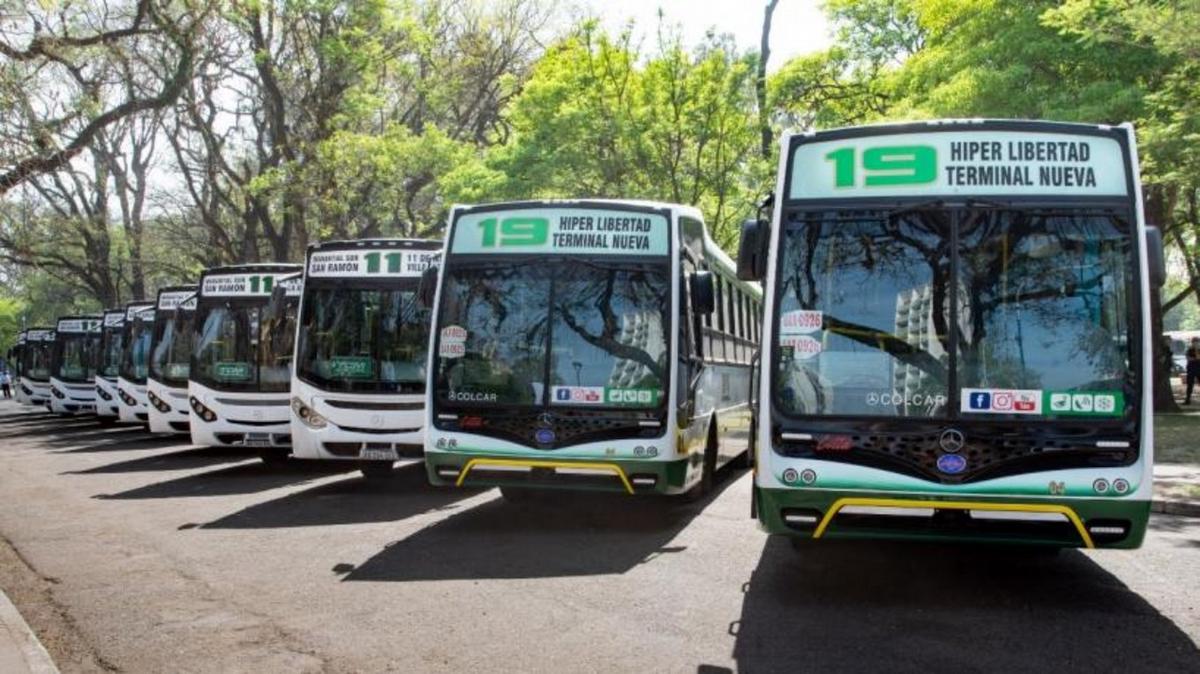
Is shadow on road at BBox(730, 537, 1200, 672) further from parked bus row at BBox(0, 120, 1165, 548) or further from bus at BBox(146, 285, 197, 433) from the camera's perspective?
bus at BBox(146, 285, 197, 433)

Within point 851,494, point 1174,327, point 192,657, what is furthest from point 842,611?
point 1174,327

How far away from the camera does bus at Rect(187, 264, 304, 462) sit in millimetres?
15430

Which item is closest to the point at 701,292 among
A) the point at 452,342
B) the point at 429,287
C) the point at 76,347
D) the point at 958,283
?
the point at 452,342

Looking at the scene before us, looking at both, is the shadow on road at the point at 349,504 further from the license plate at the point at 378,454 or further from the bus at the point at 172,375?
the bus at the point at 172,375

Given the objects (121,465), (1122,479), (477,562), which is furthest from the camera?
(121,465)

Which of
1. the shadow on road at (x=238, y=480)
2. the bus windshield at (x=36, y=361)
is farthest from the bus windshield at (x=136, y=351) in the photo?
the bus windshield at (x=36, y=361)

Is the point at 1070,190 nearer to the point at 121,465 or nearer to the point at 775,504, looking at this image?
the point at 775,504

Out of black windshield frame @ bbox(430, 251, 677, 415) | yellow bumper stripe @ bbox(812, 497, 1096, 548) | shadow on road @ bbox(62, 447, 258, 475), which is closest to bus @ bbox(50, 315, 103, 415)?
shadow on road @ bbox(62, 447, 258, 475)

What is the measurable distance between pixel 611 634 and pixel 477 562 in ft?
7.68

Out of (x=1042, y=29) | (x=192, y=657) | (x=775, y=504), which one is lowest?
(x=192, y=657)

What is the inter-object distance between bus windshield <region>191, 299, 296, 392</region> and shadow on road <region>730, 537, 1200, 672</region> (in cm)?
912

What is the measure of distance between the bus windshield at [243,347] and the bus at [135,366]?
8192 millimetres

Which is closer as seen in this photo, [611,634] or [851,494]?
[611,634]

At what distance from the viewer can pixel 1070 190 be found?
6953mm
